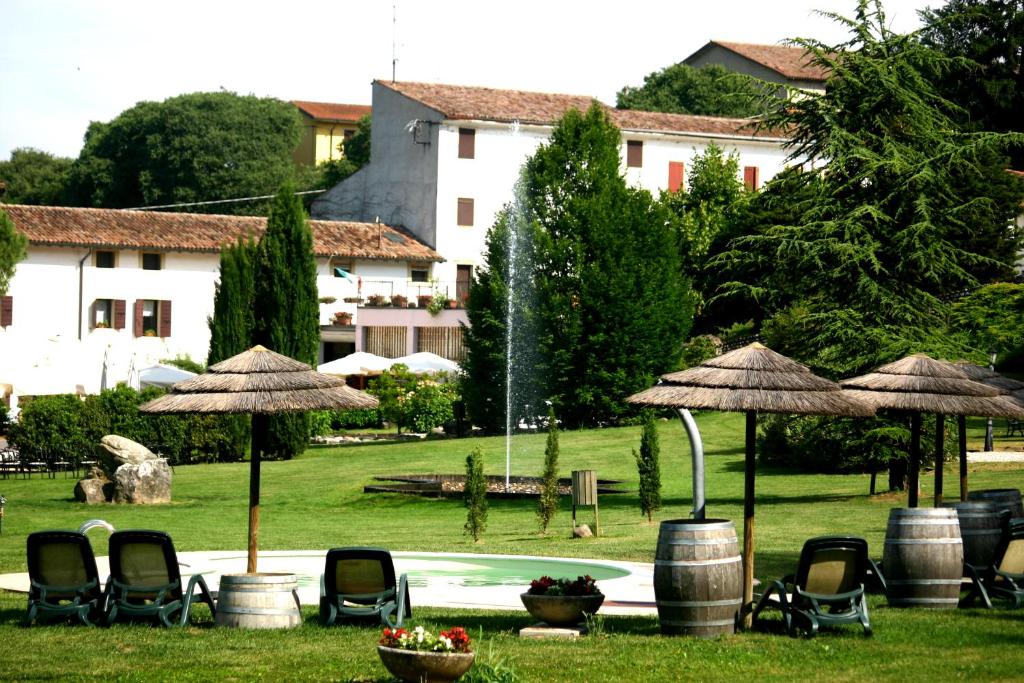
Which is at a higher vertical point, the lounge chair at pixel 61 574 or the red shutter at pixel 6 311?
the red shutter at pixel 6 311

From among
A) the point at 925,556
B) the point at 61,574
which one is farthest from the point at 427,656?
the point at 925,556

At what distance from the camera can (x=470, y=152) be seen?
6353 cm

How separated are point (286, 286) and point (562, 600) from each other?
30.7 metres

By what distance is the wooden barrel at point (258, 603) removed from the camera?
1241 cm

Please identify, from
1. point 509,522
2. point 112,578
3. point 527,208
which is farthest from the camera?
point 527,208

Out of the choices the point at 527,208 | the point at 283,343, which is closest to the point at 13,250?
the point at 283,343

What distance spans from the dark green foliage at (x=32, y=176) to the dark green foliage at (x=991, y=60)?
5211cm

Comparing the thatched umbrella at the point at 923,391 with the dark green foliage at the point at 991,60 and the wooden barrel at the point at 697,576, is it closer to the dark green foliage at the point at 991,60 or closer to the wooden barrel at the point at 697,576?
the wooden barrel at the point at 697,576

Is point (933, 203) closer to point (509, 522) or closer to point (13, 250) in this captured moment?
point (509, 522)

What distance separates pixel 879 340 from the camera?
86.7 ft

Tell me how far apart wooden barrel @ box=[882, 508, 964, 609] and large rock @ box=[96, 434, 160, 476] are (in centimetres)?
1893

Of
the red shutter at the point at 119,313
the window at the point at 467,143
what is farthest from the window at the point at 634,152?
the red shutter at the point at 119,313

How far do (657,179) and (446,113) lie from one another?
10426mm

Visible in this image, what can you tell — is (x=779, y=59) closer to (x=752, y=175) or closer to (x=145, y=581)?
(x=752, y=175)
